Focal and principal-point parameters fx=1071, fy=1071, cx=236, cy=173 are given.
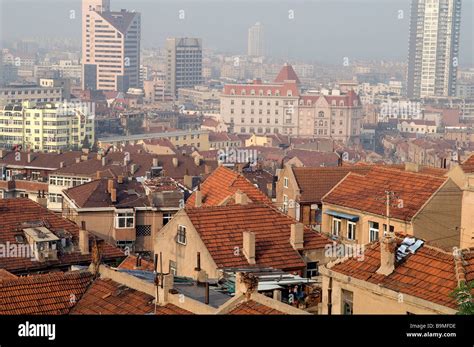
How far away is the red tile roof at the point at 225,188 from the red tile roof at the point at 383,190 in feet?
4.15

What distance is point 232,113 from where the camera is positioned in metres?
118

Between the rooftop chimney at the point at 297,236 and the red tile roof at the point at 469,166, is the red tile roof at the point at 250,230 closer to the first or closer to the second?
the rooftop chimney at the point at 297,236

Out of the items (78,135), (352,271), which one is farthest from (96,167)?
(78,135)

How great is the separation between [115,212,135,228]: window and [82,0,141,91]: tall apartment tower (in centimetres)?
15241

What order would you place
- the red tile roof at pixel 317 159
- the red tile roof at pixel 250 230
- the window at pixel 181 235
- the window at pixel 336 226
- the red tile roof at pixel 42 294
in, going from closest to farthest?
the red tile roof at pixel 42 294
the red tile roof at pixel 250 230
the window at pixel 181 235
the window at pixel 336 226
the red tile roof at pixel 317 159

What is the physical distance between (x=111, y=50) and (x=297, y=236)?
17196 centimetres

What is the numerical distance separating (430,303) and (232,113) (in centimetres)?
11003

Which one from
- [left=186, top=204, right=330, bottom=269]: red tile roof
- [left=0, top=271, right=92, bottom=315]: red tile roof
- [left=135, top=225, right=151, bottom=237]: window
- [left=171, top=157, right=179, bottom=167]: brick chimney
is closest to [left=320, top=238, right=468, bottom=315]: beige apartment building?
[left=0, top=271, right=92, bottom=315]: red tile roof

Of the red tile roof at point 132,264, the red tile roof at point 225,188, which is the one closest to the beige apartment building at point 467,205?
the red tile roof at point 225,188

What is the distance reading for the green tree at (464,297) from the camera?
710cm

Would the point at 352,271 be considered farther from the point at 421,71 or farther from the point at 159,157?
the point at 421,71

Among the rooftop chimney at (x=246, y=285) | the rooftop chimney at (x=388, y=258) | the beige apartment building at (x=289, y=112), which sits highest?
the rooftop chimney at (x=388, y=258)

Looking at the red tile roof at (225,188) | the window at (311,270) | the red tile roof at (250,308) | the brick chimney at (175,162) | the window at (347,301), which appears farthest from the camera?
the brick chimney at (175,162)

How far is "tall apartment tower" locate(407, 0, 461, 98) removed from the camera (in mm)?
182625
